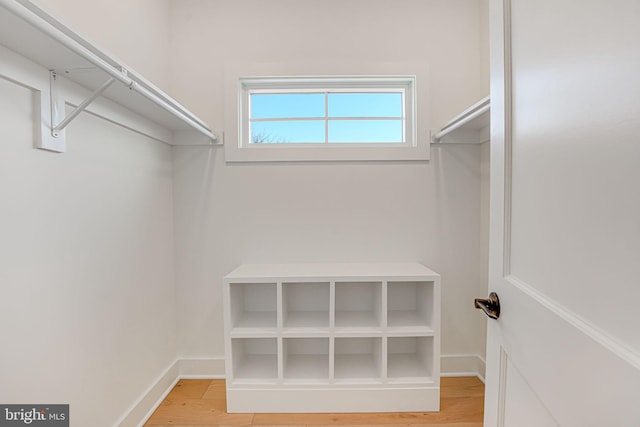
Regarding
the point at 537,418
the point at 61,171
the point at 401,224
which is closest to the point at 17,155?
the point at 61,171

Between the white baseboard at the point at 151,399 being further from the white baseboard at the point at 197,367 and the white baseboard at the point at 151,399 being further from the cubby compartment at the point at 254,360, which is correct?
the cubby compartment at the point at 254,360

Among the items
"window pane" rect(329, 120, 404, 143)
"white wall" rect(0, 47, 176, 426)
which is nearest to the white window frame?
"window pane" rect(329, 120, 404, 143)

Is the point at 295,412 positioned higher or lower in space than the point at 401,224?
lower

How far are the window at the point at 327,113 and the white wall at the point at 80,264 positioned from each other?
67 centimetres

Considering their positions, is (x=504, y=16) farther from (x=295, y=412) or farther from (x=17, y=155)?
(x=295, y=412)

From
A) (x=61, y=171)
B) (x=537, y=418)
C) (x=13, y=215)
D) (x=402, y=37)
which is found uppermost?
(x=402, y=37)

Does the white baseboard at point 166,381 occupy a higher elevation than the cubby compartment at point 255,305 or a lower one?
lower

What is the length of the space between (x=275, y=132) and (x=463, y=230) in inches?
54.9

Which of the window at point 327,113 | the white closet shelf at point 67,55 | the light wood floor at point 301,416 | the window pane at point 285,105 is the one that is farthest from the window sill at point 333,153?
the light wood floor at point 301,416

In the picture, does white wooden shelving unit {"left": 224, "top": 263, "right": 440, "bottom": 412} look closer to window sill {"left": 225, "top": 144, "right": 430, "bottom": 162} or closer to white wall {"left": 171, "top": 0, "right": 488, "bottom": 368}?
white wall {"left": 171, "top": 0, "right": 488, "bottom": 368}

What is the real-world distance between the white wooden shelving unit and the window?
33.5 inches

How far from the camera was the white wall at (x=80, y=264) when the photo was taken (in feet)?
3.05

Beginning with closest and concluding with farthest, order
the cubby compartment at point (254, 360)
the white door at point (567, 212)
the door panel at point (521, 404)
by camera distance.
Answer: the white door at point (567, 212) < the door panel at point (521, 404) < the cubby compartment at point (254, 360)

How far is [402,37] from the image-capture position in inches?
77.4
